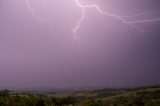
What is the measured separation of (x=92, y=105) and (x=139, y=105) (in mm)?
8009

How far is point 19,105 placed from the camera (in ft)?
128

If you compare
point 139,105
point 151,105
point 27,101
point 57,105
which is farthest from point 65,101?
point 151,105

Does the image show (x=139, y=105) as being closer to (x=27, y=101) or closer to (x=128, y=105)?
(x=128, y=105)

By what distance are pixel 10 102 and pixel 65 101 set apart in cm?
1157

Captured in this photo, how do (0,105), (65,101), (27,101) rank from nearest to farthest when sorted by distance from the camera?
(0,105) → (27,101) → (65,101)

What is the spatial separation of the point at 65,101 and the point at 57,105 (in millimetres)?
5135

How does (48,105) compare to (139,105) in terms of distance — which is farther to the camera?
(139,105)

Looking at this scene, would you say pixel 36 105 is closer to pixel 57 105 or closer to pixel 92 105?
pixel 57 105

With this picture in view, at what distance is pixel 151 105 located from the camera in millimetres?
38219

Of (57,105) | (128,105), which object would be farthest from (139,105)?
(57,105)

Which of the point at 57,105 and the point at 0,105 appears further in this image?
the point at 57,105

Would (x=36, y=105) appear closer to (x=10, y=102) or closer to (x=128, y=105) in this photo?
(x=10, y=102)

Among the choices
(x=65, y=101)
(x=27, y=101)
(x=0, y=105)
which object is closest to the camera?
(x=0, y=105)

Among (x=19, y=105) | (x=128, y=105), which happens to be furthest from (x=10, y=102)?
(x=128, y=105)
